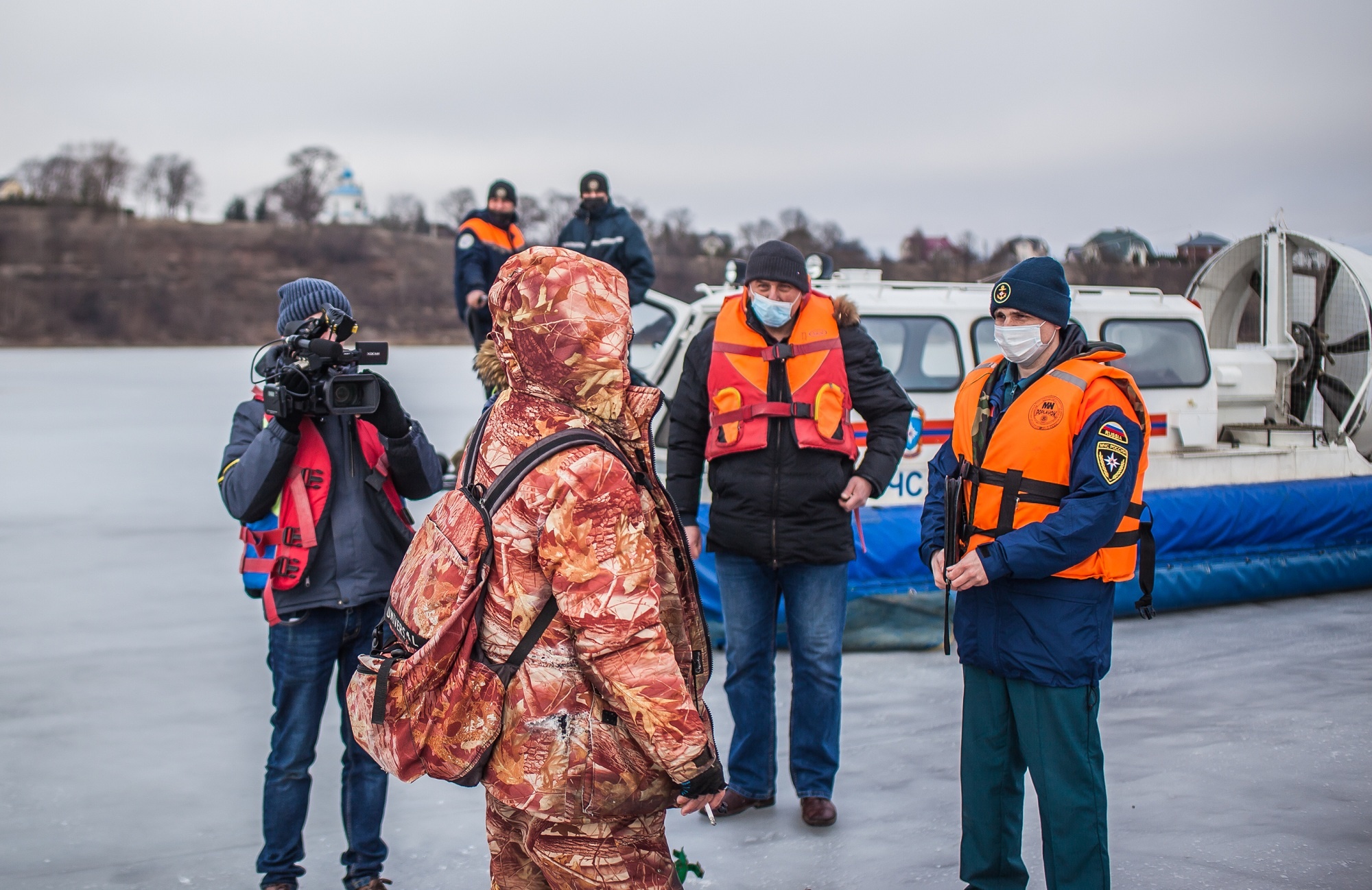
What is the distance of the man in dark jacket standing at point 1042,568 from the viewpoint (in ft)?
8.27

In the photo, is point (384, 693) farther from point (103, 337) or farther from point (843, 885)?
point (103, 337)

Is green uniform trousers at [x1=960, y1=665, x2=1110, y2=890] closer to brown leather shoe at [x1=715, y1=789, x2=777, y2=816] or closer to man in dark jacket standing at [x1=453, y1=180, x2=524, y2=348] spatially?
A: brown leather shoe at [x1=715, y1=789, x2=777, y2=816]

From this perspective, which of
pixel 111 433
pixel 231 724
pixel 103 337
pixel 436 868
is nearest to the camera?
pixel 436 868

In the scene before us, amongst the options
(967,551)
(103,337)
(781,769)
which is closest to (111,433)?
Result: (781,769)

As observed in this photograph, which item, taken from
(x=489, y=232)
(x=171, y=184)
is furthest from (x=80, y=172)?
(x=489, y=232)

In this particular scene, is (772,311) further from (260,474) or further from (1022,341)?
(260,474)

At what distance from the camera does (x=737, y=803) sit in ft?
11.5

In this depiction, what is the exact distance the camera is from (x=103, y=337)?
58000 mm

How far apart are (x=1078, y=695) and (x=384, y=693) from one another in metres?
1.60

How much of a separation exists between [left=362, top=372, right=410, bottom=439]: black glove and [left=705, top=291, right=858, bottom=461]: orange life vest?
105cm

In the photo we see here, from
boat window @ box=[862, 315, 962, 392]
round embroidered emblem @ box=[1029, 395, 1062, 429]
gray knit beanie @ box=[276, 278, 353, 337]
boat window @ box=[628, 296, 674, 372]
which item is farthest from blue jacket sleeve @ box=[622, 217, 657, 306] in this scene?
round embroidered emblem @ box=[1029, 395, 1062, 429]

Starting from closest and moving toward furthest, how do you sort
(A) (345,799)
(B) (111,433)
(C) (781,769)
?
(A) (345,799) < (C) (781,769) < (B) (111,433)

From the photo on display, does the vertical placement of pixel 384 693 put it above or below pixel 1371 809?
above

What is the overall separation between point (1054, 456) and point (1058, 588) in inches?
12.3
